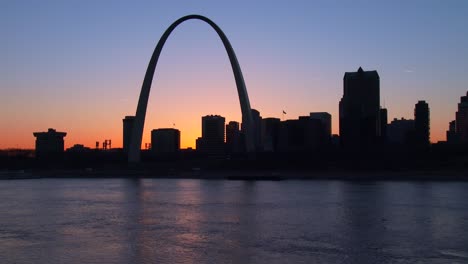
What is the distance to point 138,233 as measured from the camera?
20.0m

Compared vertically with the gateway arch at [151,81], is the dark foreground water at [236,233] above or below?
below

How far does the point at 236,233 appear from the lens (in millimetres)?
20078

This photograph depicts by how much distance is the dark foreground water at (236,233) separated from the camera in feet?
51.4

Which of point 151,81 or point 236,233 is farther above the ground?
point 151,81

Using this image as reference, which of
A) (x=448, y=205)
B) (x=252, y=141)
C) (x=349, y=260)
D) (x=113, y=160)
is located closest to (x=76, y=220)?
(x=349, y=260)

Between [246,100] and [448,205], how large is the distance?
39.4 m

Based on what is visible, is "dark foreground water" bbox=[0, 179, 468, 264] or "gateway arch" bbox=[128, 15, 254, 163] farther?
"gateway arch" bbox=[128, 15, 254, 163]

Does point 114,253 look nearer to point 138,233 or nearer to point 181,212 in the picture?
point 138,233

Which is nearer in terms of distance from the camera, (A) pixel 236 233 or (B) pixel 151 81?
(A) pixel 236 233

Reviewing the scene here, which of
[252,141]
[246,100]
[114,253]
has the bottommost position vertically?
[114,253]

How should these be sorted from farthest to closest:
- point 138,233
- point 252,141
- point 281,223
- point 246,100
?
1. point 252,141
2. point 246,100
3. point 281,223
4. point 138,233

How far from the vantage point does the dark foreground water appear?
15656mm

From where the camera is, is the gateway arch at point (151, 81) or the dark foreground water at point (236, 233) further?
the gateway arch at point (151, 81)

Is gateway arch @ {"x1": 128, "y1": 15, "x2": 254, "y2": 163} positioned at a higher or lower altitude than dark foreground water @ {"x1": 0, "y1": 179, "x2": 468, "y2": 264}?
higher
